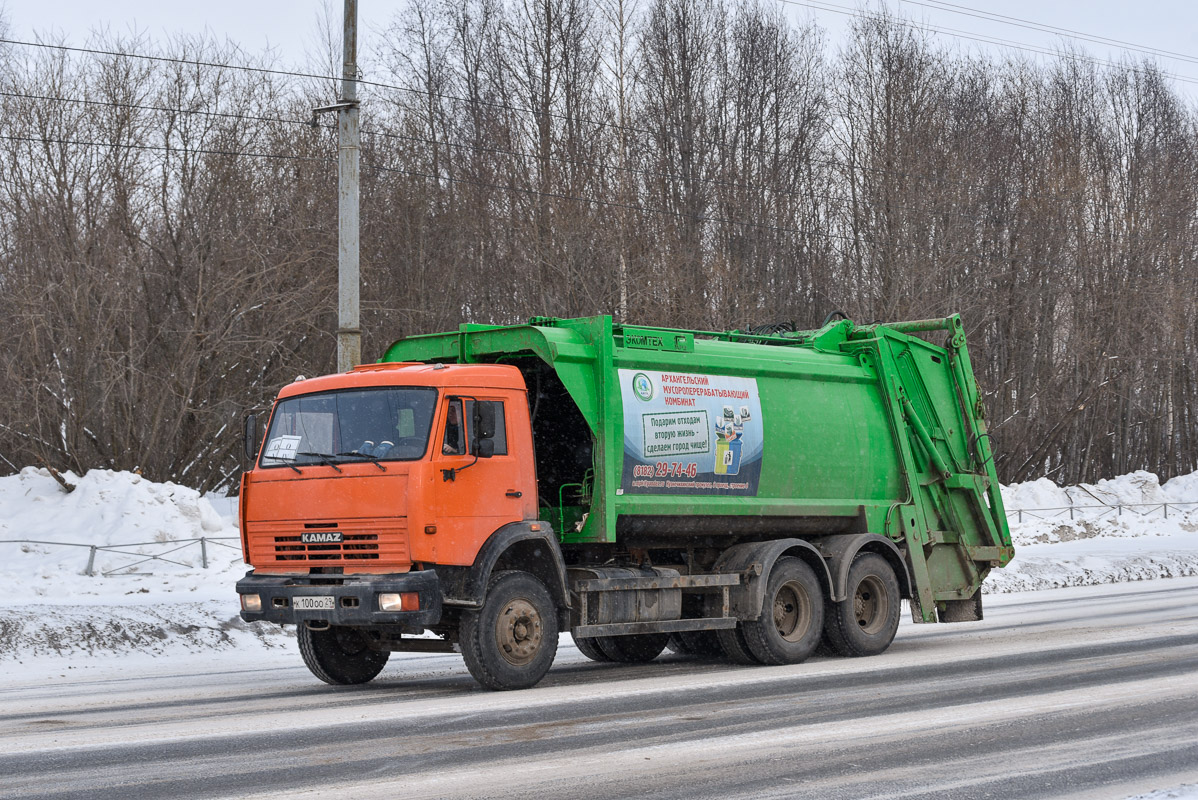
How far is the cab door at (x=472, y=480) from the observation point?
1035 centimetres

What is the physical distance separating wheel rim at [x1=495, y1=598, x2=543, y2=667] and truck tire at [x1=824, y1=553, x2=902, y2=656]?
12.3 ft

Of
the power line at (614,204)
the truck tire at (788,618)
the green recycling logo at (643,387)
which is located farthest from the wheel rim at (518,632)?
the power line at (614,204)

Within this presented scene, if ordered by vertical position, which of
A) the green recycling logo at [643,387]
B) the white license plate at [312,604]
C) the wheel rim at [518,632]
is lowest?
the wheel rim at [518,632]

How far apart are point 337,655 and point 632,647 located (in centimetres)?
327

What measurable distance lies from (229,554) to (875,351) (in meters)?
9.68

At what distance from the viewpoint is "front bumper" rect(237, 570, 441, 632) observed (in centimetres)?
1011

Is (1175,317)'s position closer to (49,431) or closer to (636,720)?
(49,431)

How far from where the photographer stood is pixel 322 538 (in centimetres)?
1060

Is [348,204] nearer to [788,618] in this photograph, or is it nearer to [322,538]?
[322,538]

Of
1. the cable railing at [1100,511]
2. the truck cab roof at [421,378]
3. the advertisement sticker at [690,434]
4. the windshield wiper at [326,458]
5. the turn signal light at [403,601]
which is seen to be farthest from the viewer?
the cable railing at [1100,511]

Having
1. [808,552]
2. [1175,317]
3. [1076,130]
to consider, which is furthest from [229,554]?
[1076,130]

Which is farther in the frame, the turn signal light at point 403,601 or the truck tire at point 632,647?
the truck tire at point 632,647

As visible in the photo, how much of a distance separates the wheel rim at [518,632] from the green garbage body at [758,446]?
952 millimetres

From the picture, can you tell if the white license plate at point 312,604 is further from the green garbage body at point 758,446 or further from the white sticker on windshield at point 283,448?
the green garbage body at point 758,446
